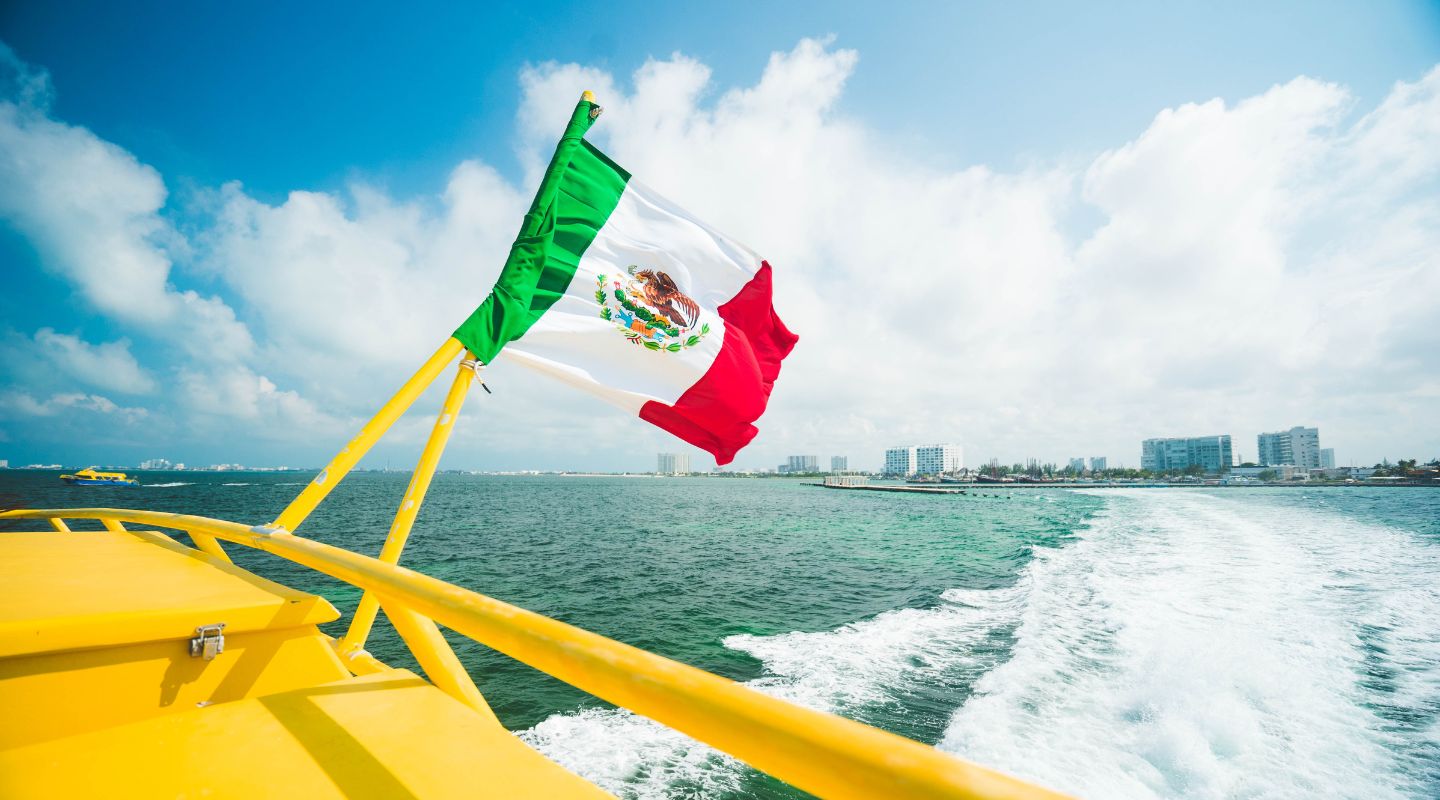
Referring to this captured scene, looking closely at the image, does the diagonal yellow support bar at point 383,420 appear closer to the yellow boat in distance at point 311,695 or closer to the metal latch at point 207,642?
the yellow boat in distance at point 311,695

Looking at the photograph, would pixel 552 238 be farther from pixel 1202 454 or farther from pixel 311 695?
pixel 1202 454

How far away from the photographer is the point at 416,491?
3598 mm

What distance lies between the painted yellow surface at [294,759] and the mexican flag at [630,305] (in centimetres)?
223

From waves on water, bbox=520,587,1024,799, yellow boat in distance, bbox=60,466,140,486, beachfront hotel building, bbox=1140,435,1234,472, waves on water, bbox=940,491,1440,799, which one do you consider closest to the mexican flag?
waves on water, bbox=520,587,1024,799

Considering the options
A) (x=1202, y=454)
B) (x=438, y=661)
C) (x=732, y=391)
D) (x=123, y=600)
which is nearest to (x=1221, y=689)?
(x=732, y=391)

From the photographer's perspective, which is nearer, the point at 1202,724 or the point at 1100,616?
the point at 1202,724

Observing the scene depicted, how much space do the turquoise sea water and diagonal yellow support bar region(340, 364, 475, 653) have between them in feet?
13.8

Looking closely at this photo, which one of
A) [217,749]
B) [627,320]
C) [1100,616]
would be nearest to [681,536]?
[1100,616]

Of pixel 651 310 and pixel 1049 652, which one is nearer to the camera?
pixel 651 310

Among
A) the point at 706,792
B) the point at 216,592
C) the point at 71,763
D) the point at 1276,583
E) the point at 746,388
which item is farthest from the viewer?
the point at 1276,583

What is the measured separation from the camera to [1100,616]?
12711mm

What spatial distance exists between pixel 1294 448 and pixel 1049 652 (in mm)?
256908

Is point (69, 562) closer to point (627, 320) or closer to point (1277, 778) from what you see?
point (627, 320)

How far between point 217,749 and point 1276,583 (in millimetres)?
22406
